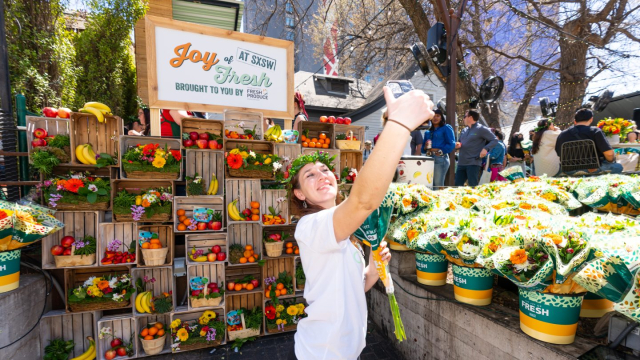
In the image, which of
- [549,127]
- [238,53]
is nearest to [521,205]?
[238,53]

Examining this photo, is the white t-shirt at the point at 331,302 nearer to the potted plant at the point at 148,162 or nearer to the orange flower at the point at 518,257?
the orange flower at the point at 518,257

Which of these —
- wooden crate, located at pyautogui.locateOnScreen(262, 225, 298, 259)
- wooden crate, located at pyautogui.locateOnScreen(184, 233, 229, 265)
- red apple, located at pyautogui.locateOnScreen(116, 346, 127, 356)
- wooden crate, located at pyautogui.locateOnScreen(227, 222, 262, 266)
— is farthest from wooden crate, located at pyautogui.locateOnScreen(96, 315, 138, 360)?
wooden crate, located at pyautogui.locateOnScreen(262, 225, 298, 259)

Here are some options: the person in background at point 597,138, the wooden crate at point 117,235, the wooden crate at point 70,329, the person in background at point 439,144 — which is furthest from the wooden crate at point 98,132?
the person in background at point 597,138

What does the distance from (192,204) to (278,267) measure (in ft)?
4.34

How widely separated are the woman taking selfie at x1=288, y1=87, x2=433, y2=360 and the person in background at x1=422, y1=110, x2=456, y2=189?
4.52 metres

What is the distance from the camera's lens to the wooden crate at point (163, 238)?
10.9 feet

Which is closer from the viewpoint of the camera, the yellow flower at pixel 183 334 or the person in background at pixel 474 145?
the yellow flower at pixel 183 334

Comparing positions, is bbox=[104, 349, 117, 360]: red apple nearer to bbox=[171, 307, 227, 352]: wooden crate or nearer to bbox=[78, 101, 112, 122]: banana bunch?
bbox=[171, 307, 227, 352]: wooden crate

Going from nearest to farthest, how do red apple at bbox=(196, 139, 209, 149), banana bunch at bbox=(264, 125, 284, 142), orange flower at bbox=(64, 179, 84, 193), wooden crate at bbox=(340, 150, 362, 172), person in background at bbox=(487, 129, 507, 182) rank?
orange flower at bbox=(64, 179, 84, 193) < red apple at bbox=(196, 139, 209, 149) < banana bunch at bbox=(264, 125, 284, 142) < wooden crate at bbox=(340, 150, 362, 172) < person in background at bbox=(487, 129, 507, 182)

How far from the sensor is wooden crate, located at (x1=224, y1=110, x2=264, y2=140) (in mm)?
3719

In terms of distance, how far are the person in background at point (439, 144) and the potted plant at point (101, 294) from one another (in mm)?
5007

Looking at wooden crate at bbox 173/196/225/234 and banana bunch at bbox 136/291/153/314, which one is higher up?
wooden crate at bbox 173/196/225/234

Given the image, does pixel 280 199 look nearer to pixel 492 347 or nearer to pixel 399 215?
pixel 399 215

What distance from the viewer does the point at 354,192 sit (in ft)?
3.36
